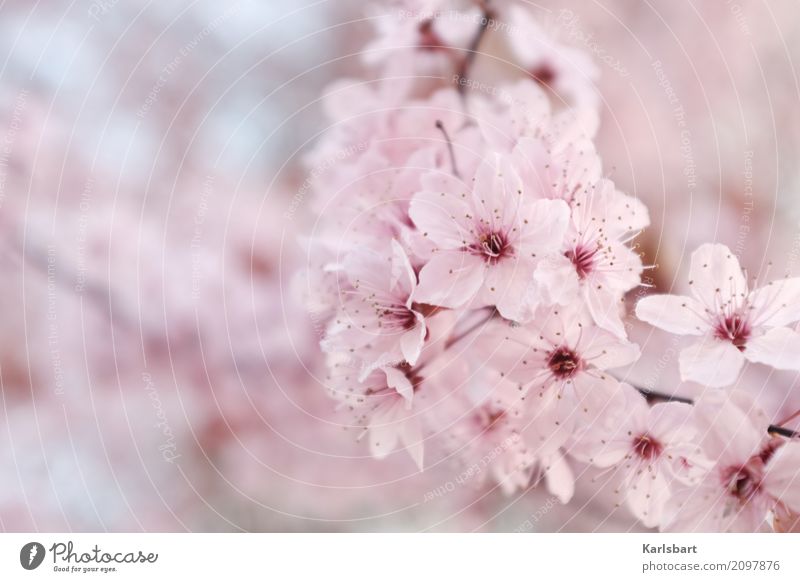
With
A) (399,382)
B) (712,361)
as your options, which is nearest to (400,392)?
(399,382)

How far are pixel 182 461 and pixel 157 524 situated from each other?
7cm

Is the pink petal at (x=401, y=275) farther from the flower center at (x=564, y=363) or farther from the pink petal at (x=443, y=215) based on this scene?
the flower center at (x=564, y=363)

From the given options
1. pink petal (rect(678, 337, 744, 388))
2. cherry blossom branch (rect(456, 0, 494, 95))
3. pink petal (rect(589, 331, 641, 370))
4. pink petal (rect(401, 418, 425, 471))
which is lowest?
pink petal (rect(401, 418, 425, 471))

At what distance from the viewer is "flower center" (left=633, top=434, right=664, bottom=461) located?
71cm

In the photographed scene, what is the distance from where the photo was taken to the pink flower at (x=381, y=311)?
645mm

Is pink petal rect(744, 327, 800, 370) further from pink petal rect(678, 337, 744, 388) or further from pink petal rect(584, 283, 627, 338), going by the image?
pink petal rect(584, 283, 627, 338)

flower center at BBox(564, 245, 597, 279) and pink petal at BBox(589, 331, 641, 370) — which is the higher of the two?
flower center at BBox(564, 245, 597, 279)

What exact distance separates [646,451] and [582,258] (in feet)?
0.76

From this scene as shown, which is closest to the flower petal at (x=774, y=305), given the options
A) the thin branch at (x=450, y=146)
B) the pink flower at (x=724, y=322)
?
the pink flower at (x=724, y=322)

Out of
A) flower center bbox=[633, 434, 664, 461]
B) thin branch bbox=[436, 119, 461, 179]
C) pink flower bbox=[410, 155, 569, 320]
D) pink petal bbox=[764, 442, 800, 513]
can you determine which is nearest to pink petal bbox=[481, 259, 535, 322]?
pink flower bbox=[410, 155, 569, 320]

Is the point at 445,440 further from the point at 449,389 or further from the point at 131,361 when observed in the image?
the point at 131,361

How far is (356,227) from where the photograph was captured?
2.21 ft

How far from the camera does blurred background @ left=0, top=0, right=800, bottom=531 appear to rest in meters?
0.67
